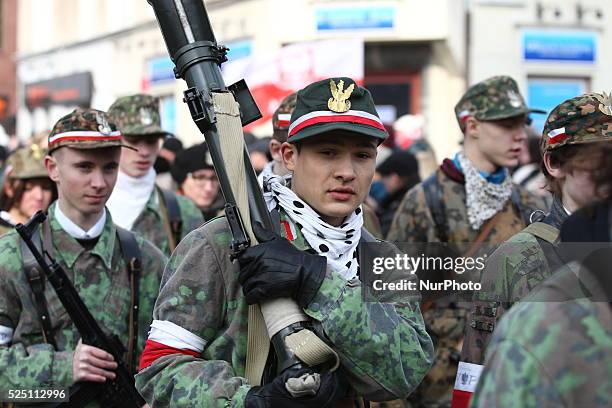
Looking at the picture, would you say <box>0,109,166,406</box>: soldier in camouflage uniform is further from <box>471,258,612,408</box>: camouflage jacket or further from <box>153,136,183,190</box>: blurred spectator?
<box>153,136,183,190</box>: blurred spectator

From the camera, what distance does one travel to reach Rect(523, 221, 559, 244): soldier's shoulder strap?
4.02 metres

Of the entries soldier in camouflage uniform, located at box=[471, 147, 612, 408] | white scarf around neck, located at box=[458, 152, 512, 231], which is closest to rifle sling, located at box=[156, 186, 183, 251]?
white scarf around neck, located at box=[458, 152, 512, 231]

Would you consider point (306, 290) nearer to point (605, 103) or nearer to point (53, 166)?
point (605, 103)

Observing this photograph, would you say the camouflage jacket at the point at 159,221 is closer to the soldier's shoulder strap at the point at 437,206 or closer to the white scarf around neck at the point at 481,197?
the soldier's shoulder strap at the point at 437,206

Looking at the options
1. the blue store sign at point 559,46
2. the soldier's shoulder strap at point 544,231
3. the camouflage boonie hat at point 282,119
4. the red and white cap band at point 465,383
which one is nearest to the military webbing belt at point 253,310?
the red and white cap band at point 465,383

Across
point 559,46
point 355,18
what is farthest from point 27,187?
point 559,46

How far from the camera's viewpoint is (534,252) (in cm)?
404

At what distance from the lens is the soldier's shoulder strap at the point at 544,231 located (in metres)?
4.02

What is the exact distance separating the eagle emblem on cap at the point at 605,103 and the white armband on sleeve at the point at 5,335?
2564 millimetres

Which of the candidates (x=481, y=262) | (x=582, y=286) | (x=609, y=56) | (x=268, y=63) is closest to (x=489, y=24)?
(x=609, y=56)

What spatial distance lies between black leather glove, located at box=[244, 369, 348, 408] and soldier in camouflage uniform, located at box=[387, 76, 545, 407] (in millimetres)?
3020

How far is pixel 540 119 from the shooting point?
18.7 m

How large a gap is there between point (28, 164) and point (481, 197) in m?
2.73

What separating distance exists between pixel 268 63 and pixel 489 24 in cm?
931
